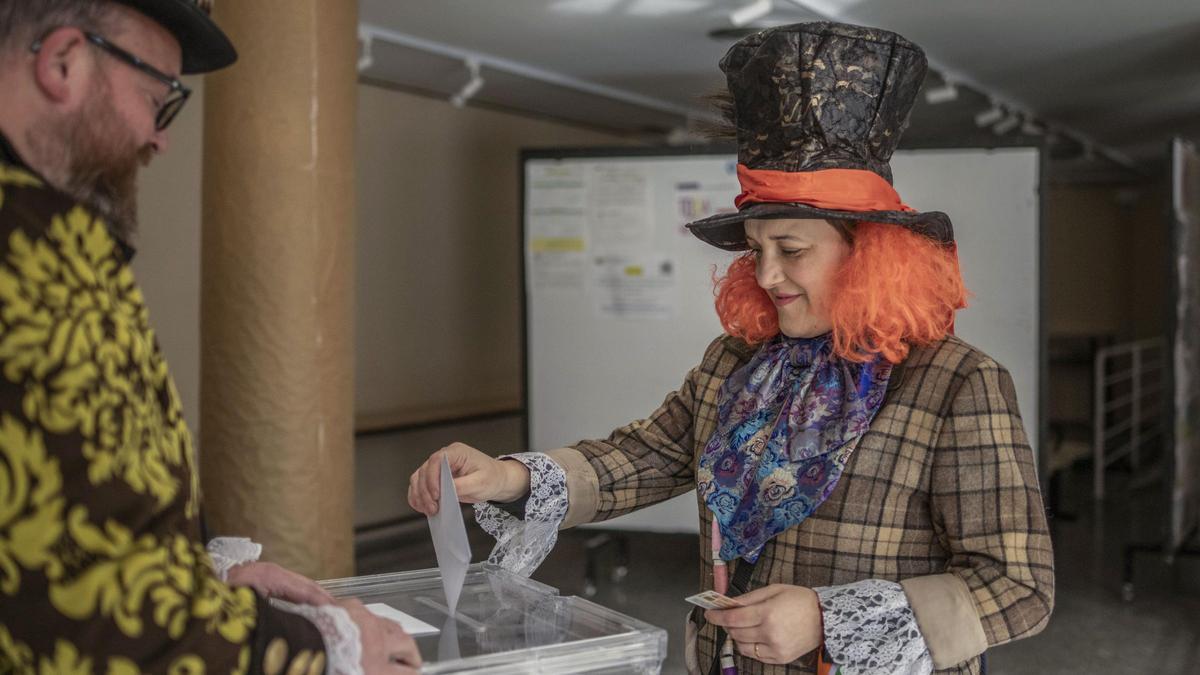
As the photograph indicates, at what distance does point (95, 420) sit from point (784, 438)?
0.92m

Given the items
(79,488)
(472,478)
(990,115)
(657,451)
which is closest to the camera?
(79,488)

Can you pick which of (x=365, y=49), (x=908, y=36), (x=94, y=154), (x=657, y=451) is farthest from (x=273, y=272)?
(x=908, y=36)

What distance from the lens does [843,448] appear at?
1515mm

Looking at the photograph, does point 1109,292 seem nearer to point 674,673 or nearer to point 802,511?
point 674,673

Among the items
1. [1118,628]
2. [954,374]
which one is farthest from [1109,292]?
[954,374]

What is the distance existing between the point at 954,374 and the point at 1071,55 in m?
4.20

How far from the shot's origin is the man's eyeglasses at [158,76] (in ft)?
3.38

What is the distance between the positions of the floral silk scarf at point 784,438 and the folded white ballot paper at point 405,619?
463mm

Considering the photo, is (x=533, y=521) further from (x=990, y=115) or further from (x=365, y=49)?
(x=990, y=115)

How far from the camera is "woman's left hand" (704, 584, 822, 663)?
1354 mm

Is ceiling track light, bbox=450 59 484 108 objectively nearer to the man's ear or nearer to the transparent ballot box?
the transparent ballot box

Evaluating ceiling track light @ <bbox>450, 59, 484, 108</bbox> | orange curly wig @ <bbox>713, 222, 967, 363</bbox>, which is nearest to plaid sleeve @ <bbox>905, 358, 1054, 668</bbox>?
orange curly wig @ <bbox>713, 222, 967, 363</bbox>

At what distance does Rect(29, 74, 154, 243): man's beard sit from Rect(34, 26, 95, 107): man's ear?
16mm

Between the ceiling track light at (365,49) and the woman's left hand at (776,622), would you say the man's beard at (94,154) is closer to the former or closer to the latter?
the woman's left hand at (776,622)
